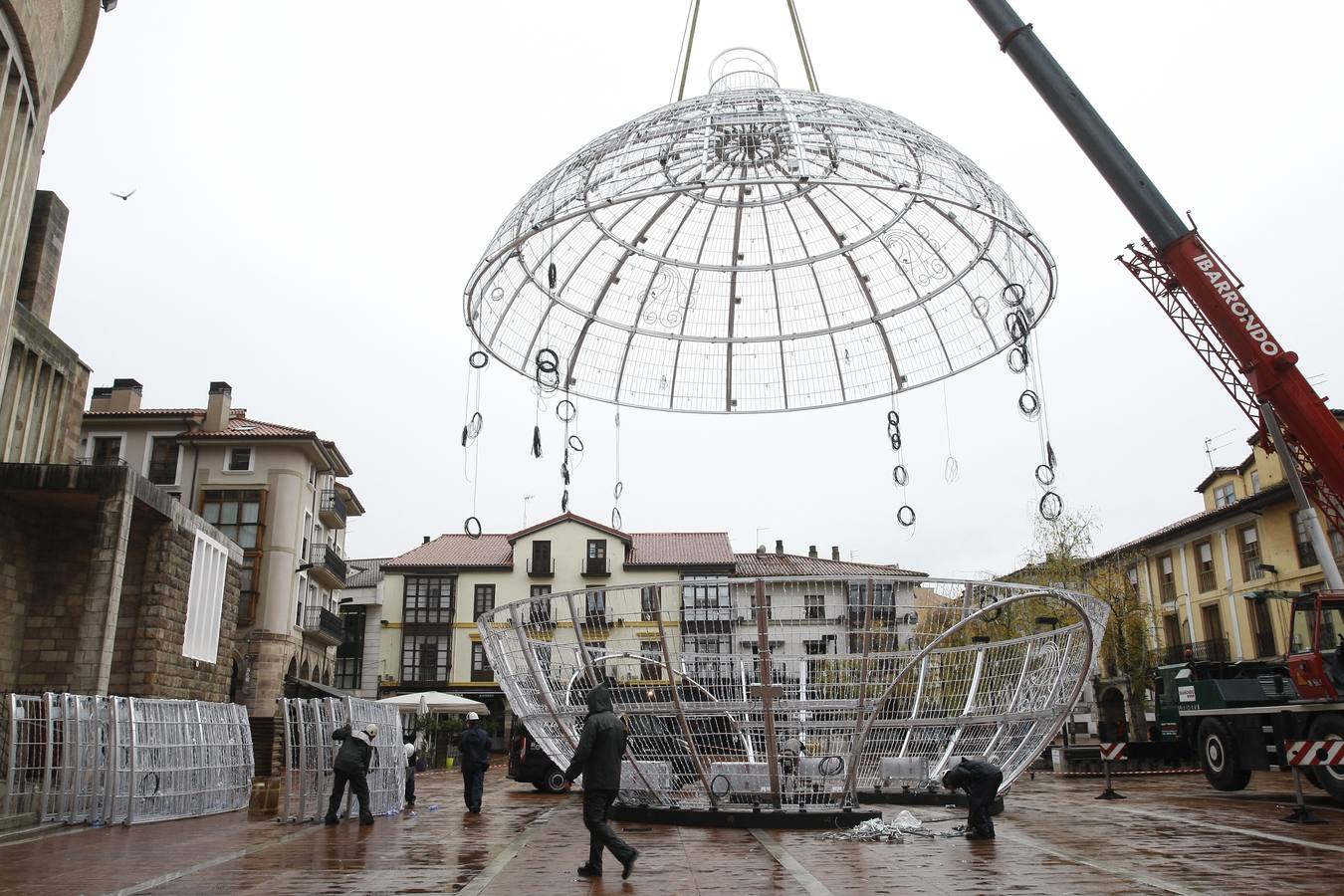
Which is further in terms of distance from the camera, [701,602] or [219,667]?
[219,667]

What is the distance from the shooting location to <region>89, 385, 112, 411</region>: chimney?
42375mm

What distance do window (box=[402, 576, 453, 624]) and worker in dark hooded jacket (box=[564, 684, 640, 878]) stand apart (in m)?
49.5

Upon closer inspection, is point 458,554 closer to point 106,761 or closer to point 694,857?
point 106,761

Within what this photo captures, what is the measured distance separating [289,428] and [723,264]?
31979 millimetres

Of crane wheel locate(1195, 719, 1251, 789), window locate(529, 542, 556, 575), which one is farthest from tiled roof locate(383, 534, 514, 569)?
crane wheel locate(1195, 719, 1251, 789)

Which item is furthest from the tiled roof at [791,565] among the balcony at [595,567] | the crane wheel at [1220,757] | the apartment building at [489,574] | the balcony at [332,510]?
the balcony at [332,510]

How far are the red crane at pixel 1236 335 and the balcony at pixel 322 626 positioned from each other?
36.1 metres

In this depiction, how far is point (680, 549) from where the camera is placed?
58.4 metres

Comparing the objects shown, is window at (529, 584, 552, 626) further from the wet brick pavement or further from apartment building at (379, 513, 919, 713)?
apartment building at (379, 513, 919, 713)

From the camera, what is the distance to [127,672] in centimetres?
2206

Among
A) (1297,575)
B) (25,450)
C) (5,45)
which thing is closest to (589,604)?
(5,45)

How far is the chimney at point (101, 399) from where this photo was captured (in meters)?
42.4

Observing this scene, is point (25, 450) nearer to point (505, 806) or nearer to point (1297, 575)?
point (505, 806)

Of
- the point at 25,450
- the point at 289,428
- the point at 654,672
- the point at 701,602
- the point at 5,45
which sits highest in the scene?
the point at 289,428
